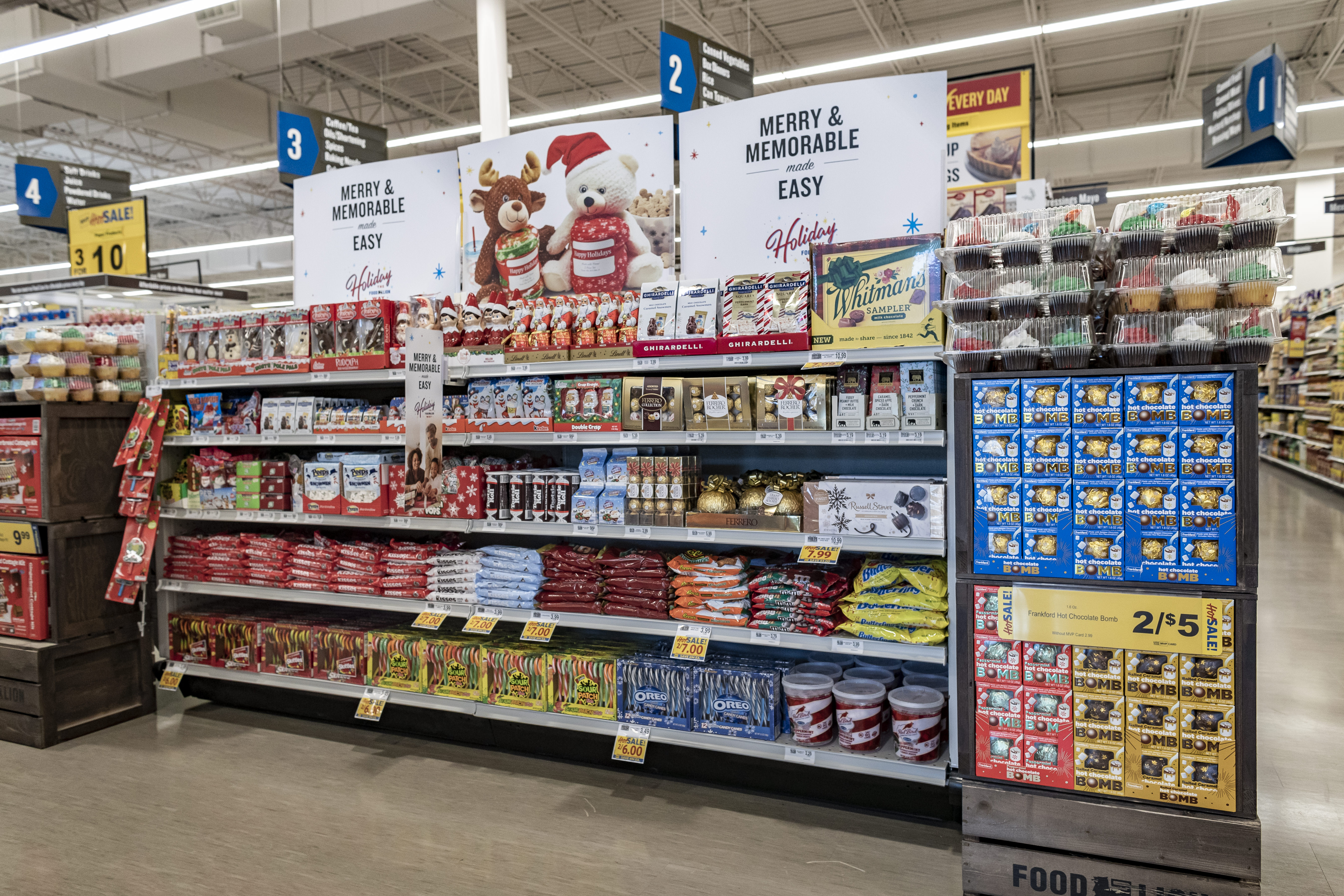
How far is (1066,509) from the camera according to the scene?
2383 mm

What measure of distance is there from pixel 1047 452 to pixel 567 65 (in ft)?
40.5

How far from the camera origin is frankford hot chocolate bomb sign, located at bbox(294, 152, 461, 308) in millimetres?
4484

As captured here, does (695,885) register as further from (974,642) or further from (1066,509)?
(1066,509)

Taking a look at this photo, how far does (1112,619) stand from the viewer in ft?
7.64

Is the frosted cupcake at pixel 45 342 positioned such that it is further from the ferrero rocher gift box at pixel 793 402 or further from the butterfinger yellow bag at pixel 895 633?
the butterfinger yellow bag at pixel 895 633

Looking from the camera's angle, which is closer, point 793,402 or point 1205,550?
point 1205,550

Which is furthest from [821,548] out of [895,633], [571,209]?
[571,209]

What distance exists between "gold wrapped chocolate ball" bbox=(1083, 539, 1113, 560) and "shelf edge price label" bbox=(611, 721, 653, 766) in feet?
5.67

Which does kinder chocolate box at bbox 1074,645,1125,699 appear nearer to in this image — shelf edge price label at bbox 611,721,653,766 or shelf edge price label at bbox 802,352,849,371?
shelf edge price label at bbox 802,352,849,371

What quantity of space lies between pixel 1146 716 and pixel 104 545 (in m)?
4.56

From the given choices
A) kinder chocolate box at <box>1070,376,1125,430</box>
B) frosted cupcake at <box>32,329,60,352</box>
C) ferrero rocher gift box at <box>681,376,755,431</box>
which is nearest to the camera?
kinder chocolate box at <box>1070,376,1125,430</box>

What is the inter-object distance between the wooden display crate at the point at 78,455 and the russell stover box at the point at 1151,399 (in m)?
4.48

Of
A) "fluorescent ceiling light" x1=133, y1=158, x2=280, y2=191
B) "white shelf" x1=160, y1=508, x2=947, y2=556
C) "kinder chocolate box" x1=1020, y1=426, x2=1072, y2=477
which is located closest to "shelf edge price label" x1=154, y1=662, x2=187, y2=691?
"white shelf" x1=160, y1=508, x2=947, y2=556

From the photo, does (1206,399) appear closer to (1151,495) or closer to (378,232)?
(1151,495)
